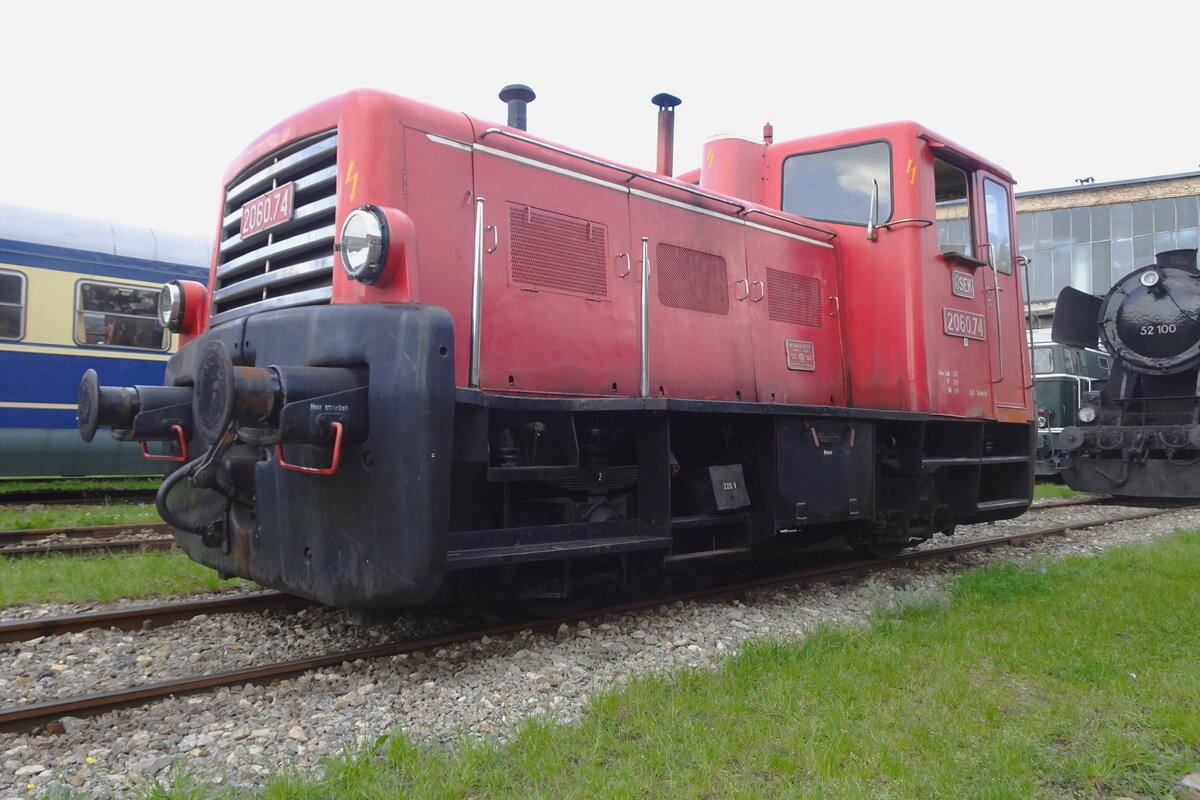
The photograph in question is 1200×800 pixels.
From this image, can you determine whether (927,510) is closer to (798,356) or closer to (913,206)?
(798,356)

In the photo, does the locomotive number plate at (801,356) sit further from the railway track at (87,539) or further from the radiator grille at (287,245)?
the railway track at (87,539)

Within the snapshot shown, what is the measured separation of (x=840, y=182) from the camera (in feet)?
21.7

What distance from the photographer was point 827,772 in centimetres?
293

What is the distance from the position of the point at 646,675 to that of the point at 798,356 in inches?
114

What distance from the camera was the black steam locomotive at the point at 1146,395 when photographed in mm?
12203

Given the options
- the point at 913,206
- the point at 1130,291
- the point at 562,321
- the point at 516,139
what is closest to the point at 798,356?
the point at 913,206

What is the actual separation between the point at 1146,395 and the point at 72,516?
1427cm

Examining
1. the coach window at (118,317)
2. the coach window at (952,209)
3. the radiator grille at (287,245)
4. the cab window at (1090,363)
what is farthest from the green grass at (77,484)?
the cab window at (1090,363)

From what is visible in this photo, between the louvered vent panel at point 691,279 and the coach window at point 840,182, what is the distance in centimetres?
149

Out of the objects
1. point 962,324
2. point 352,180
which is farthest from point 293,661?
point 962,324

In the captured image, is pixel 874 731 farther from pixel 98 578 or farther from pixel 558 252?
pixel 98 578

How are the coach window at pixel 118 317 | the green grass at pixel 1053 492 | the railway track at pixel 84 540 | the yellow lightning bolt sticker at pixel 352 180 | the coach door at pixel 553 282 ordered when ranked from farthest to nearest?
the green grass at pixel 1053 492 < the coach window at pixel 118 317 < the railway track at pixel 84 540 < the coach door at pixel 553 282 < the yellow lightning bolt sticker at pixel 352 180

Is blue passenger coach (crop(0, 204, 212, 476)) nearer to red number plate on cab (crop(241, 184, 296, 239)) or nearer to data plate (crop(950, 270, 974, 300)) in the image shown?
red number plate on cab (crop(241, 184, 296, 239))

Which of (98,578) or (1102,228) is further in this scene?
(1102,228)
